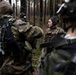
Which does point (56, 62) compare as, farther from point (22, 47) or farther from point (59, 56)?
point (22, 47)

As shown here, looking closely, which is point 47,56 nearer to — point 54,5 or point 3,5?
point 3,5

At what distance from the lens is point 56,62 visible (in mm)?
2527

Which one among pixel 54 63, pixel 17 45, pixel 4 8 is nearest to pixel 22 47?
pixel 17 45

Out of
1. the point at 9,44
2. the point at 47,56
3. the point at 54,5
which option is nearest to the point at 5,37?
the point at 9,44

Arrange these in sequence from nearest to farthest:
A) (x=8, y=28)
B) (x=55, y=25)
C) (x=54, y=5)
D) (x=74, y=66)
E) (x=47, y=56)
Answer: (x=74, y=66) → (x=47, y=56) → (x=8, y=28) → (x=55, y=25) → (x=54, y=5)

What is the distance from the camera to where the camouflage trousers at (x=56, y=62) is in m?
2.48

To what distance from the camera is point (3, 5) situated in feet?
16.9

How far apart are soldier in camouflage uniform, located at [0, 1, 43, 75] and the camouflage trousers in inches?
90.8

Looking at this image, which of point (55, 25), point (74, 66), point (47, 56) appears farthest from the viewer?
point (55, 25)

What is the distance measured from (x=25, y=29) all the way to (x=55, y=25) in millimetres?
5370

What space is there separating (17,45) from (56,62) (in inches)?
96.9

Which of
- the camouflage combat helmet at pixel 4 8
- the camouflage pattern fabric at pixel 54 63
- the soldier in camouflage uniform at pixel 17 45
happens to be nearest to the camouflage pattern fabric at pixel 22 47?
the soldier in camouflage uniform at pixel 17 45

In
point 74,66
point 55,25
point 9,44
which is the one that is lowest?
point 55,25

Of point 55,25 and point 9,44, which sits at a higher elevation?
point 9,44
